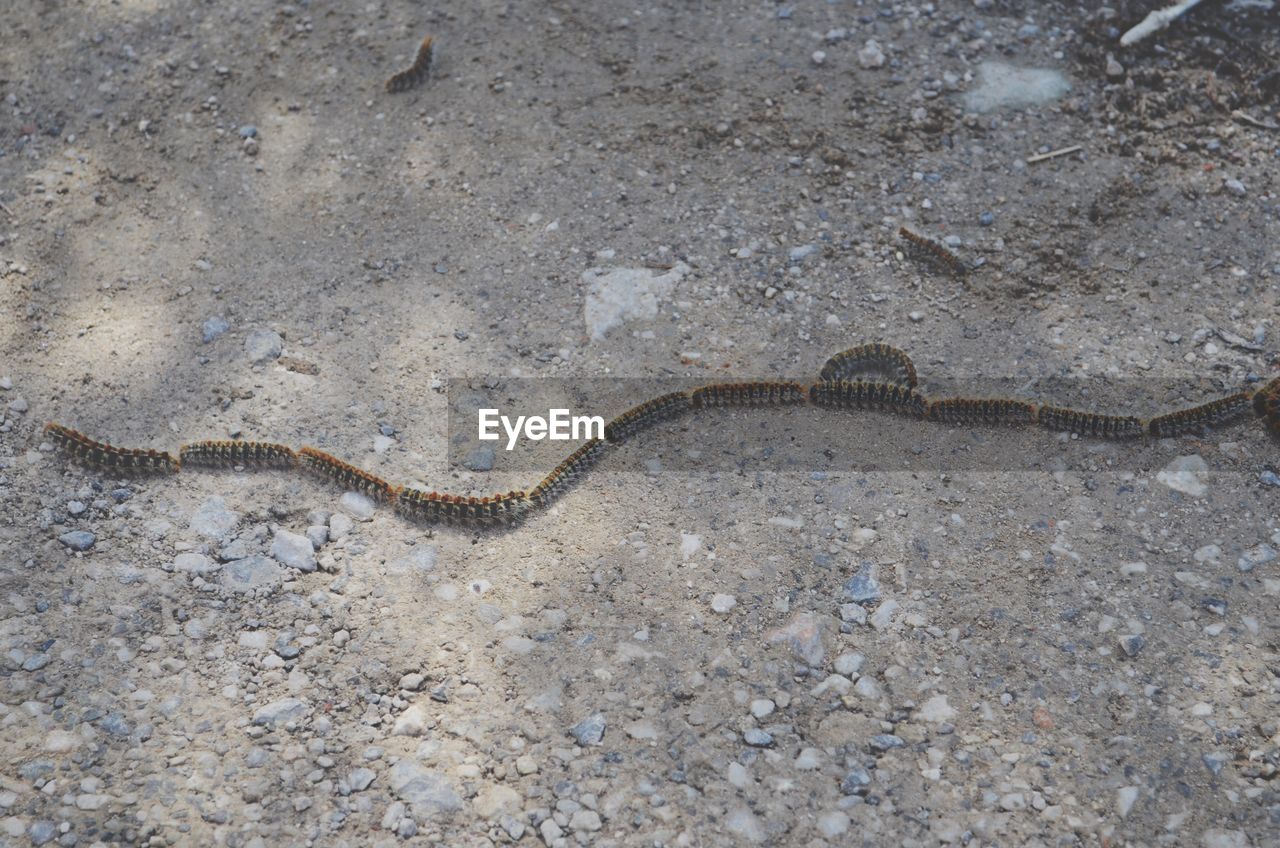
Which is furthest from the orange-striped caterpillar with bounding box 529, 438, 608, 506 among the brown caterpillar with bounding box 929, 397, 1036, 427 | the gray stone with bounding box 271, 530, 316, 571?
the brown caterpillar with bounding box 929, 397, 1036, 427

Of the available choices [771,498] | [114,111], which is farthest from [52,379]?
[771,498]

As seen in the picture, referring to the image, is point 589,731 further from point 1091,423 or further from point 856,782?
point 1091,423

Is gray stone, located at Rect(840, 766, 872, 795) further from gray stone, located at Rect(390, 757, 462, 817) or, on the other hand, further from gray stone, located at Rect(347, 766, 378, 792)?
gray stone, located at Rect(347, 766, 378, 792)

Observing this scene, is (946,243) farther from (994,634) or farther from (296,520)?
(296,520)

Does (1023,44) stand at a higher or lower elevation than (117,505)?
higher

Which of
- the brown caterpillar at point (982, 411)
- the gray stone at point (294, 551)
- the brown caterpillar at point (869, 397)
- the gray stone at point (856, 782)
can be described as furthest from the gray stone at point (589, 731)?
the brown caterpillar at point (982, 411)

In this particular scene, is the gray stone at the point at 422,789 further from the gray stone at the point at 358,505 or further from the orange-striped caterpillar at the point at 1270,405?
the orange-striped caterpillar at the point at 1270,405
